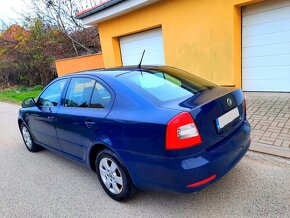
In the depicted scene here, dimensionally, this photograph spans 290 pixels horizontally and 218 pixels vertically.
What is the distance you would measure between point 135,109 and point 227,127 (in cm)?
96

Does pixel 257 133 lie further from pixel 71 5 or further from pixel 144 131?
pixel 71 5

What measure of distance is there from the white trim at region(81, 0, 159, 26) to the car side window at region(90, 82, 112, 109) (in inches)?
206

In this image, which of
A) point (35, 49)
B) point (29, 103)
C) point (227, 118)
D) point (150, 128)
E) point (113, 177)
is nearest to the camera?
point (150, 128)

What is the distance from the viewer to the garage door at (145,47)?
8.27 meters

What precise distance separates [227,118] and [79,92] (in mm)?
1920

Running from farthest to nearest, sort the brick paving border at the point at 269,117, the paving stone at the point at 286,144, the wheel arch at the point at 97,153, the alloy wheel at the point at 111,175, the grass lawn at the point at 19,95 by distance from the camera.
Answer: the grass lawn at the point at 19,95
the brick paving border at the point at 269,117
the paving stone at the point at 286,144
the alloy wheel at the point at 111,175
the wheel arch at the point at 97,153

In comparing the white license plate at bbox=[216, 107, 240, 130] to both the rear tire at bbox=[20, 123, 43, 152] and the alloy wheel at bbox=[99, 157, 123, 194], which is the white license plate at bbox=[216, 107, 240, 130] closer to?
the alloy wheel at bbox=[99, 157, 123, 194]

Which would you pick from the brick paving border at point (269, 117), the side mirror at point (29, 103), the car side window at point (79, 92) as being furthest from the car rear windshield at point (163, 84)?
the side mirror at point (29, 103)

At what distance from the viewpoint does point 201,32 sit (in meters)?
6.82

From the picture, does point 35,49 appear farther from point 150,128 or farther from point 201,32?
point 150,128

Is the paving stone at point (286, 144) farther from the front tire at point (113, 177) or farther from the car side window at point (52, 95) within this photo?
the car side window at point (52, 95)

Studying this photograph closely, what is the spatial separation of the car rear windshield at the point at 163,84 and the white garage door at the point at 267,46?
143 inches

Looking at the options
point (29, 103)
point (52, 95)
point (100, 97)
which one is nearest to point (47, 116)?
point (52, 95)

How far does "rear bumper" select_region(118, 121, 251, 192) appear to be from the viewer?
2.23 metres
